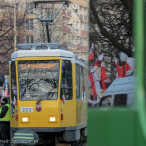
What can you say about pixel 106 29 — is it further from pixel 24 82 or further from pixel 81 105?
pixel 81 105

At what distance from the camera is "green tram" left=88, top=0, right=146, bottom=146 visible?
3.07 meters

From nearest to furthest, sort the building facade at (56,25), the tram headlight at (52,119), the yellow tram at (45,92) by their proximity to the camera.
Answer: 1. the tram headlight at (52,119)
2. the yellow tram at (45,92)
3. the building facade at (56,25)

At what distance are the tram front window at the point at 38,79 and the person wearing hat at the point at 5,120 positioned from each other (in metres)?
0.62

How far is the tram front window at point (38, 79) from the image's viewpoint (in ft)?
47.0

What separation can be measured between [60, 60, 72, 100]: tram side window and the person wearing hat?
72.9 inches

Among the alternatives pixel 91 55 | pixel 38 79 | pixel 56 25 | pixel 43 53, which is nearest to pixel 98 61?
pixel 91 55

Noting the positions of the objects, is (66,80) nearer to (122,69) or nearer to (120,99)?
(122,69)

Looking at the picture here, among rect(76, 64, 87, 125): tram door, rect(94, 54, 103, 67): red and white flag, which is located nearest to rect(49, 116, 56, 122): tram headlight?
rect(76, 64, 87, 125): tram door

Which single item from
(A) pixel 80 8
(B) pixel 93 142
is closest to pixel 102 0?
(B) pixel 93 142

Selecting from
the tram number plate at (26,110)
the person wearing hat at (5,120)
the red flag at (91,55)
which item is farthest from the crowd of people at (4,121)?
the red flag at (91,55)

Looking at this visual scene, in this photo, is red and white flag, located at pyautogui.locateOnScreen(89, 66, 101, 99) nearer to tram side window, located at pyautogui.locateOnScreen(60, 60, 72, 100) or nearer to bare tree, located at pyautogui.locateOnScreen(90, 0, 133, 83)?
bare tree, located at pyautogui.locateOnScreen(90, 0, 133, 83)

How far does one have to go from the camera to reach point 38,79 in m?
14.5

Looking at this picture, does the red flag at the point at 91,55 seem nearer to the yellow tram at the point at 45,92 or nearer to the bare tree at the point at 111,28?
the bare tree at the point at 111,28

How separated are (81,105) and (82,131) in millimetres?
1020
